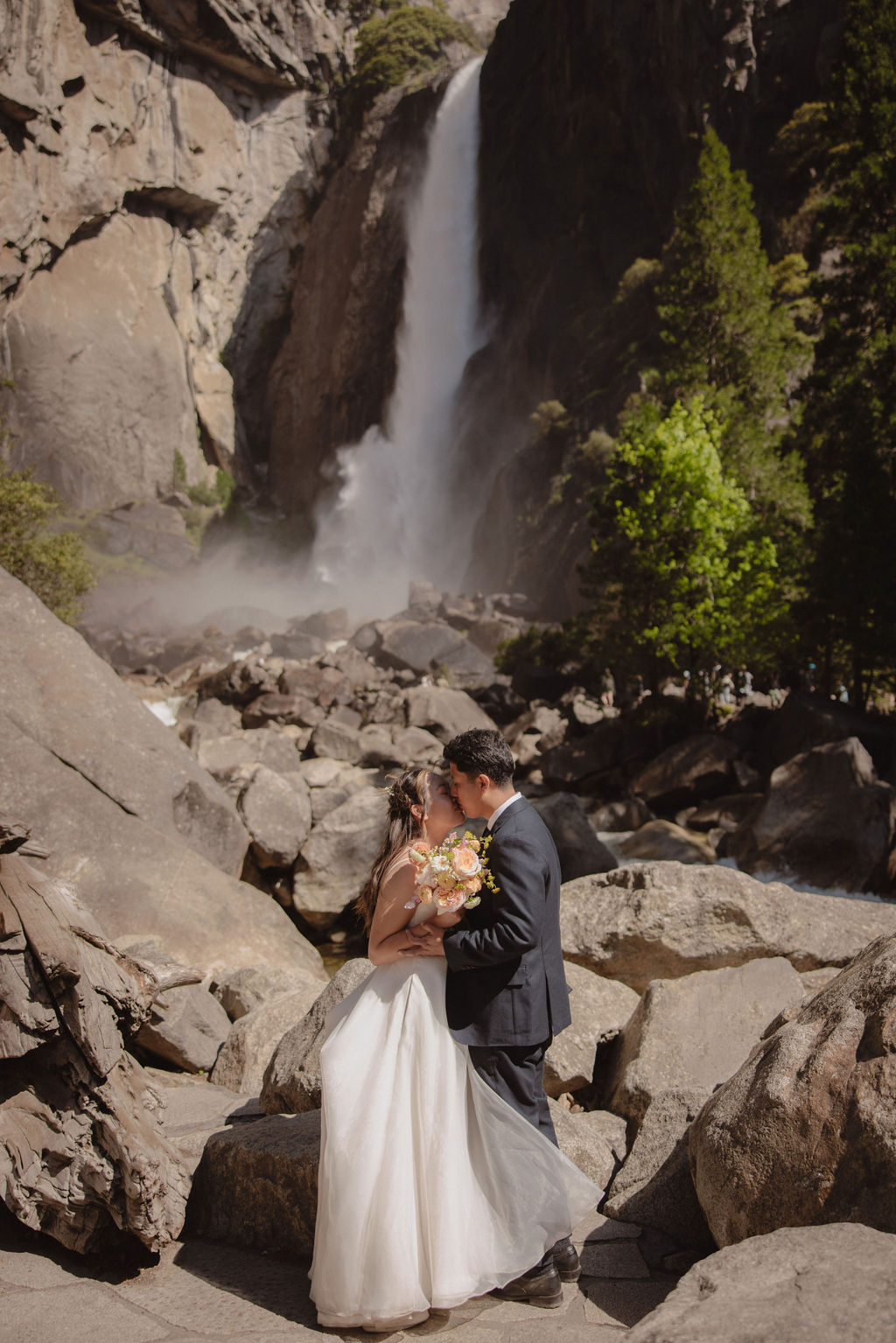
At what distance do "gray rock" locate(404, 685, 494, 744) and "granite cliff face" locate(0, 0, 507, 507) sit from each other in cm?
2461

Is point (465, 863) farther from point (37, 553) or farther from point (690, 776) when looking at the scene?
point (37, 553)

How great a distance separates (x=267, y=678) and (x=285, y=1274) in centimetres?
1878

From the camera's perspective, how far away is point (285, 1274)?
3.18 m

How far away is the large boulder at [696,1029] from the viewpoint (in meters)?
4.27

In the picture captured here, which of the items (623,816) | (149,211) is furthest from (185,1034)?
(149,211)

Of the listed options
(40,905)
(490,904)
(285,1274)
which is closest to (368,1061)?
(490,904)

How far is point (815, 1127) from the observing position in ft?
9.09

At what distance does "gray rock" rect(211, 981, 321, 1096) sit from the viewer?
515cm

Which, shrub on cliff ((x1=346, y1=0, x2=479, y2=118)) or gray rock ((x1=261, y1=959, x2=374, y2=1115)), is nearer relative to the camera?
gray rock ((x1=261, y1=959, x2=374, y2=1115))

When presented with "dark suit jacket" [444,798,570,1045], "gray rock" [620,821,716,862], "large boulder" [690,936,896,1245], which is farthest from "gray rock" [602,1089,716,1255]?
"gray rock" [620,821,716,862]

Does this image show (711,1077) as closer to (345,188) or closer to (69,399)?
(69,399)

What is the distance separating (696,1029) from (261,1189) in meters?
2.34

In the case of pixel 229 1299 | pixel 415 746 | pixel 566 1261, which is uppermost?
pixel 566 1261

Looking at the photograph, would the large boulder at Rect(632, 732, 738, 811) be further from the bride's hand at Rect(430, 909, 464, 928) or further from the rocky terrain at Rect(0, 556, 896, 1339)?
the bride's hand at Rect(430, 909, 464, 928)
